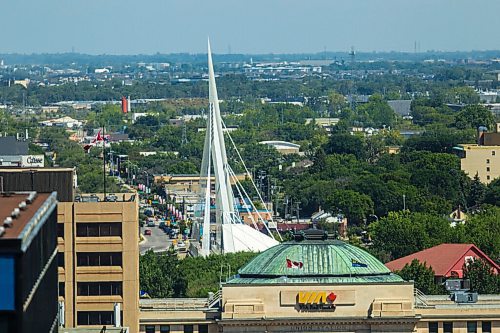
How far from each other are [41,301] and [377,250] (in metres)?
76.5

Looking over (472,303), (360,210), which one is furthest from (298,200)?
(472,303)

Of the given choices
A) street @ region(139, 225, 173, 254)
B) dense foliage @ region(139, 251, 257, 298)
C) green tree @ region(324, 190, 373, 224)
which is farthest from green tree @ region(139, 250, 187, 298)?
green tree @ region(324, 190, 373, 224)

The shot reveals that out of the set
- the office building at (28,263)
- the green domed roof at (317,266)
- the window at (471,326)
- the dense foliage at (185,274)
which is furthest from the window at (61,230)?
the dense foliage at (185,274)

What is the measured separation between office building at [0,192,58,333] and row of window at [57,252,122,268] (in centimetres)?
2135

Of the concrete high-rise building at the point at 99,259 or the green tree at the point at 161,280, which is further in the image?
the green tree at the point at 161,280

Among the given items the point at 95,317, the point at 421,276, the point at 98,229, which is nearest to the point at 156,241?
the point at 421,276

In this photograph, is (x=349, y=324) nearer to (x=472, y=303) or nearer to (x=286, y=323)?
(x=286, y=323)

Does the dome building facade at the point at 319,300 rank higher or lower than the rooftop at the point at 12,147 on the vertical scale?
higher

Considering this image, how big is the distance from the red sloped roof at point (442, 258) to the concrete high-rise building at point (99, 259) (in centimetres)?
3162

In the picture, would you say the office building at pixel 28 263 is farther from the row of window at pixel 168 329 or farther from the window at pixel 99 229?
the row of window at pixel 168 329

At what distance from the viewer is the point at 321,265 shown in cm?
6103

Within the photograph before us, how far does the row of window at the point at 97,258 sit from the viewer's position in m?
58.0

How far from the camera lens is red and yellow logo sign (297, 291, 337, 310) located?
60.3 metres

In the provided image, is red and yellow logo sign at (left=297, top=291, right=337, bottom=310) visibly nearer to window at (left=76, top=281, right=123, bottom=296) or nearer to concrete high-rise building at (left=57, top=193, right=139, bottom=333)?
concrete high-rise building at (left=57, top=193, right=139, bottom=333)
